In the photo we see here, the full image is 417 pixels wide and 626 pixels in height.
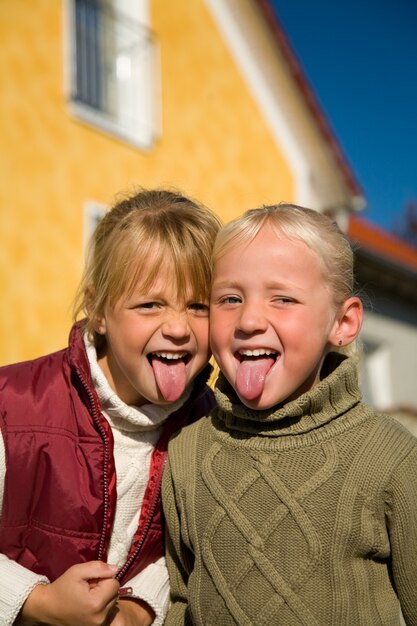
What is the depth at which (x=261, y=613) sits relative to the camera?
78.6 inches

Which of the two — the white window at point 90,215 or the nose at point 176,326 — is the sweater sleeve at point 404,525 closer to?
the nose at point 176,326

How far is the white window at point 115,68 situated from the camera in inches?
315

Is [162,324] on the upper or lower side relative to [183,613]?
upper

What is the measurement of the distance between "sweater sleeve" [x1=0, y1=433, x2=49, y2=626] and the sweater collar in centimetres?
65

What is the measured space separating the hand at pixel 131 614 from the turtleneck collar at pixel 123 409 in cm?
50

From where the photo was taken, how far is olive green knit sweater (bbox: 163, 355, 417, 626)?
1977 mm

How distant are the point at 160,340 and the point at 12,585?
764 mm

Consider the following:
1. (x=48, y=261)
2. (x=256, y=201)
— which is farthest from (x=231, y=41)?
(x=48, y=261)

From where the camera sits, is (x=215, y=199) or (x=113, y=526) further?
(x=215, y=199)

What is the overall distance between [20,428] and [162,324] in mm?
492

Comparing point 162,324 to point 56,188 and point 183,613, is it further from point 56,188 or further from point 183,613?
point 56,188

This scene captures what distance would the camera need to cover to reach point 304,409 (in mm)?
2088

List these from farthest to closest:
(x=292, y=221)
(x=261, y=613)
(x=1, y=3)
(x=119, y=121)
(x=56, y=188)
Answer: (x=119, y=121) → (x=56, y=188) → (x=1, y=3) → (x=292, y=221) → (x=261, y=613)

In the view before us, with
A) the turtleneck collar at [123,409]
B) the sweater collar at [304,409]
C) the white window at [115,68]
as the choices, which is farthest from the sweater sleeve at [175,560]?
the white window at [115,68]
